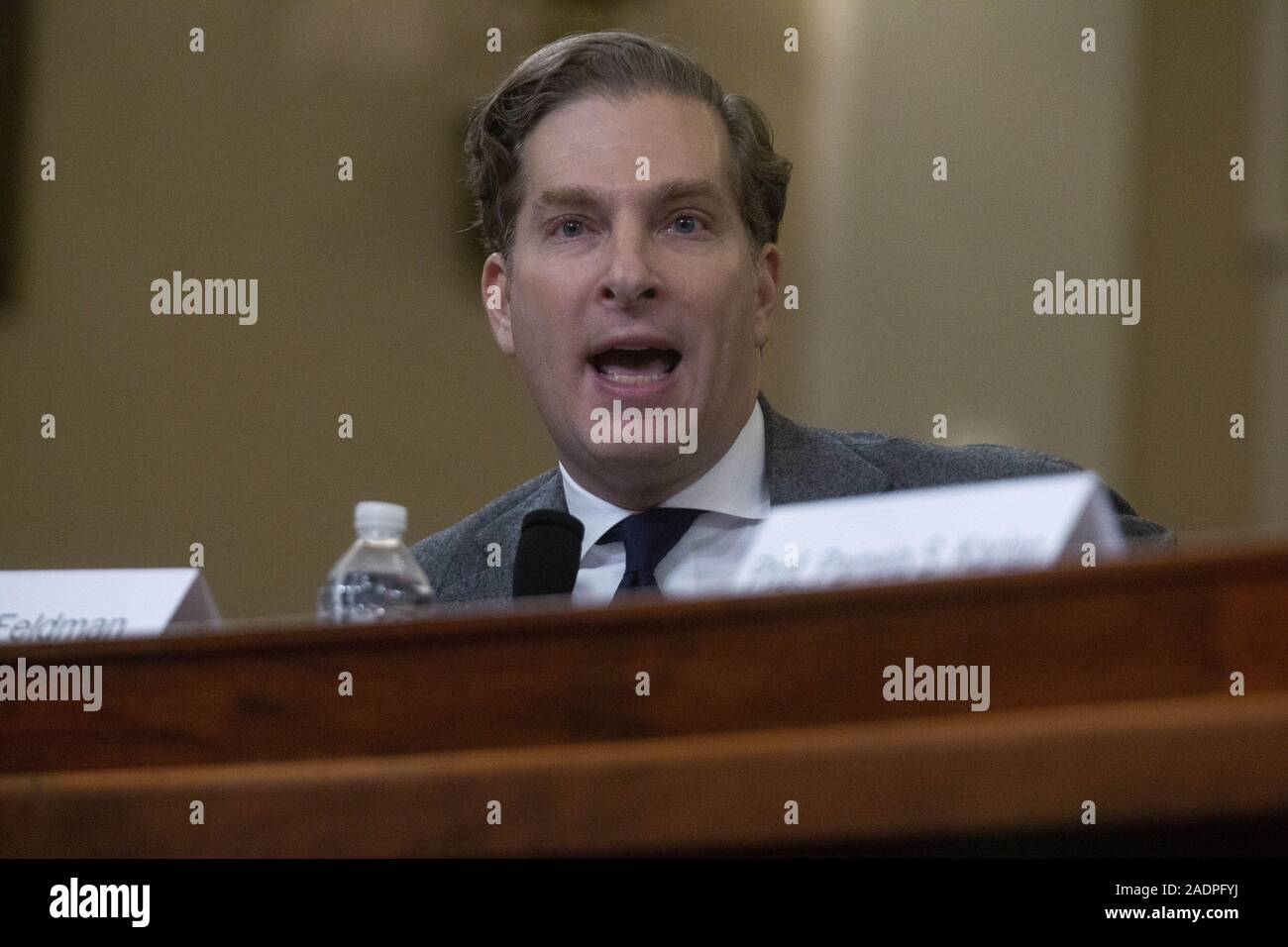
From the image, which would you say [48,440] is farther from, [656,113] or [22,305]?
[656,113]

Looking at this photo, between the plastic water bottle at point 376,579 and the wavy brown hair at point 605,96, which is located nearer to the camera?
the plastic water bottle at point 376,579

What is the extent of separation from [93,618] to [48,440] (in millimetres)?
2744

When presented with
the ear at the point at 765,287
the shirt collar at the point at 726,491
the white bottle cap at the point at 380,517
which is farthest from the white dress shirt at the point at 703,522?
the white bottle cap at the point at 380,517

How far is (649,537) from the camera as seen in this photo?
1872 mm

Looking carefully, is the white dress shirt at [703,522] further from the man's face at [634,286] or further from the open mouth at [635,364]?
the open mouth at [635,364]

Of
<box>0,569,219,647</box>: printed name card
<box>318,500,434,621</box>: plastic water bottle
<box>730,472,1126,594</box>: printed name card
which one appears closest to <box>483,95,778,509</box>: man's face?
<box>318,500,434,621</box>: plastic water bottle

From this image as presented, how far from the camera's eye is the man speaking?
1994mm

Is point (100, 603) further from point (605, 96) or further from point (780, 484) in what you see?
point (605, 96)

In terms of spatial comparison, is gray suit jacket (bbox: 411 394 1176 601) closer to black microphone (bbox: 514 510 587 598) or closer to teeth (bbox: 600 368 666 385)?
teeth (bbox: 600 368 666 385)

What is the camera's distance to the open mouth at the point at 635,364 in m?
2.01

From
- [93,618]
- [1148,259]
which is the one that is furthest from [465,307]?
[93,618]

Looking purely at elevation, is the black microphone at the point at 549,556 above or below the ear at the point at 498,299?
below

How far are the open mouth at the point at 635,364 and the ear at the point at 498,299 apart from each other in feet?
0.70
